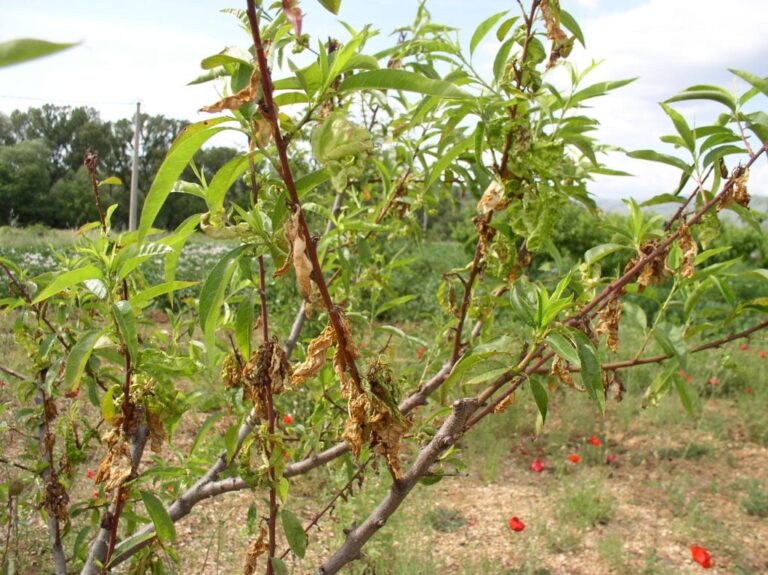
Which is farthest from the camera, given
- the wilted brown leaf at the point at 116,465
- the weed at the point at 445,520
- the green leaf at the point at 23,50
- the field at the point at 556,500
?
the weed at the point at 445,520

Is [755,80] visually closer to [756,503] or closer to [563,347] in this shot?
[563,347]

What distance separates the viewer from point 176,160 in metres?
0.63

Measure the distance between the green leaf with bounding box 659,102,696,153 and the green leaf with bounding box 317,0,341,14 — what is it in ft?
2.44

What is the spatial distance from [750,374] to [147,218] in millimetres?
5689

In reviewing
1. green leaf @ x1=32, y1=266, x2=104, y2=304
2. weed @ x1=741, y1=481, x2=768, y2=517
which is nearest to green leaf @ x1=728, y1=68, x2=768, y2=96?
green leaf @ x1=32, y1=266, x2=104, y2=304

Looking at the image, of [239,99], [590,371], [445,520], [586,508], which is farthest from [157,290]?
[586,508]

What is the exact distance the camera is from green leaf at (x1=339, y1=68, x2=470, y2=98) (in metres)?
0.61

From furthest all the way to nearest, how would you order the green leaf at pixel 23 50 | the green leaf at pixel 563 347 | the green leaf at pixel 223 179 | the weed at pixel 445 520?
the weed at pixel 445 520 → the green leaf at pixel 563 347 → the green leaf at pixel 223 179 → the green leaf at pixel 23 50

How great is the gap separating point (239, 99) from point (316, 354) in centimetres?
33

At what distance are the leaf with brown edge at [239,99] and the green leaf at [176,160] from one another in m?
0.03

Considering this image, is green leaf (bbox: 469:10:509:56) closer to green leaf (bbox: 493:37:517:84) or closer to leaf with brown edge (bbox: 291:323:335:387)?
green leaf (bbox: 493:37:517:84)

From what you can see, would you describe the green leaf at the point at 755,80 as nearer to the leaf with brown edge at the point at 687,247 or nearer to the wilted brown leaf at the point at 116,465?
the leaf with brown edge at the point at 687,247

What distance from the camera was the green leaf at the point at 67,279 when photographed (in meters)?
0.75

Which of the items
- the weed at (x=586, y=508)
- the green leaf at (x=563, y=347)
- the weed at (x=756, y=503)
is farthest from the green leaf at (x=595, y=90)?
the weed at (x=756, y=503)
